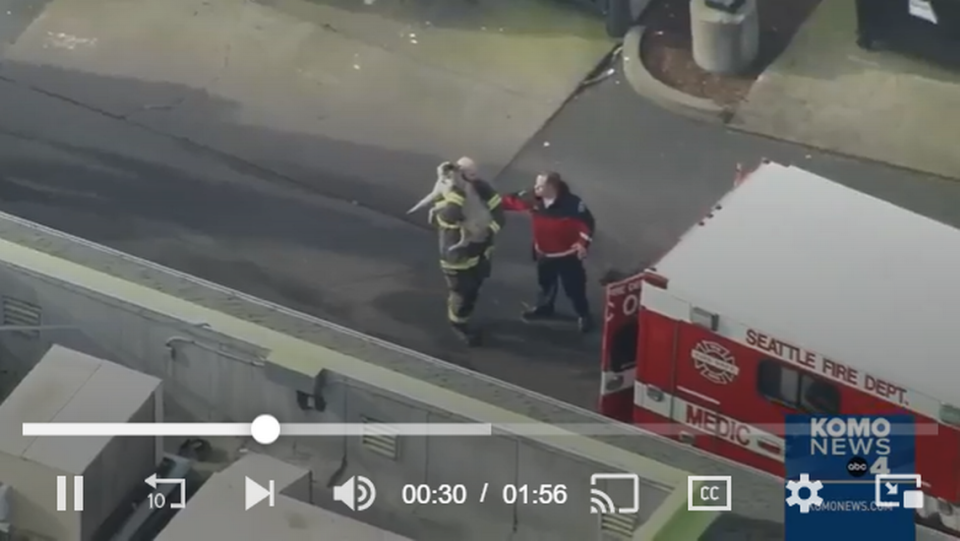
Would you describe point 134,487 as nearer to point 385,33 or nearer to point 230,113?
point 230,113

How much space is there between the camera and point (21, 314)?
281 inches

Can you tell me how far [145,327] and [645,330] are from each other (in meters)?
3.38

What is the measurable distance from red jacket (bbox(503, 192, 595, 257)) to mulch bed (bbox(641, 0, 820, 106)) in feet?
10.9

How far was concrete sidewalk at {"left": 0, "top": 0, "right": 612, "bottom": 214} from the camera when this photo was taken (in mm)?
13438

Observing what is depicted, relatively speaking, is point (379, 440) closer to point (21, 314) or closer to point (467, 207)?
point (21, 314)

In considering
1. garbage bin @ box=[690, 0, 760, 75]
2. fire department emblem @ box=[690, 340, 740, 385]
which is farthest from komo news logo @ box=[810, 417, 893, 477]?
garbage bin @ box=[690, 0, 760, 75]

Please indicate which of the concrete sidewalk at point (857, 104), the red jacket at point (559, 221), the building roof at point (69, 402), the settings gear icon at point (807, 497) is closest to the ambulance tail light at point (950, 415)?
the settings gear icon at point (807, 497)

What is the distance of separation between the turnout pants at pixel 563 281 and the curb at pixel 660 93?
2612mm

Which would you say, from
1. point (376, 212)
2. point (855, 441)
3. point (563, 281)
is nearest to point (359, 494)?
point (855, 441)

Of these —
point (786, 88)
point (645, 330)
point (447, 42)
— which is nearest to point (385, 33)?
point (447, 42)

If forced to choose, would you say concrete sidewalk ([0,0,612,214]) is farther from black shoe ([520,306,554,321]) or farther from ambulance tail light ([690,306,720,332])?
ambulance tail light ([690,306,720,332])

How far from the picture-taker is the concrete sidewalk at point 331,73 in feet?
44.1

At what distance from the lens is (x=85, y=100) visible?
45.8 ft

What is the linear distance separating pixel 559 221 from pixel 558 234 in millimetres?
108
